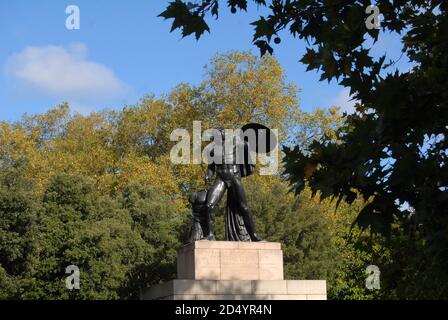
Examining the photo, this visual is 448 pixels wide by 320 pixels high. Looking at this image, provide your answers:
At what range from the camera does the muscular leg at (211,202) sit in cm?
1616

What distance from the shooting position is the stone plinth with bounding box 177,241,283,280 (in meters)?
15.1

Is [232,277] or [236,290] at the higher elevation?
[232,277]

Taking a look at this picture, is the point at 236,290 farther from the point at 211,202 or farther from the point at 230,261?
the point at 211,202

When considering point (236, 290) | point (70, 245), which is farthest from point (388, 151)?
point (70, 245)

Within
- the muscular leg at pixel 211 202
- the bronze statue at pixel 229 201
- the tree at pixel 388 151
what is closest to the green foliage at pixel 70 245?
the bronze statue at pixel 229 201

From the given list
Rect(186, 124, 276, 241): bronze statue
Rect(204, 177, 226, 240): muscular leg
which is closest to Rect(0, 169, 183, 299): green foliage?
Rect(186, 124, 276, 241): bronze statue

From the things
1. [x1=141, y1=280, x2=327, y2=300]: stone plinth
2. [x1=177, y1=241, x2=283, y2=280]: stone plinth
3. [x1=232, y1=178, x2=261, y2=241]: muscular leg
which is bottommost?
[x1=141, y1=280, x2=327, y2=300]: stone plinth

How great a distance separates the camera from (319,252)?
3481 cm

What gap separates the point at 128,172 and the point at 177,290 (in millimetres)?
28099

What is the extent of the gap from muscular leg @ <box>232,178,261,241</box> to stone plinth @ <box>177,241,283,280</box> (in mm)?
575

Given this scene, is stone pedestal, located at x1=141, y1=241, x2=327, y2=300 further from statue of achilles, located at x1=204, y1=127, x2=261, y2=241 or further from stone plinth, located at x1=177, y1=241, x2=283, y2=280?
statue of achilles, located at x1=204, y1=127, x2=261, y2=241

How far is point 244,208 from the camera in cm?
1655

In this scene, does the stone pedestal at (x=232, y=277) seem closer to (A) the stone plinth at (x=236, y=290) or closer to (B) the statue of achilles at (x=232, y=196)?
(A) the stone plinth at (x=236, y=290)

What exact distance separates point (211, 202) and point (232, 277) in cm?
191
